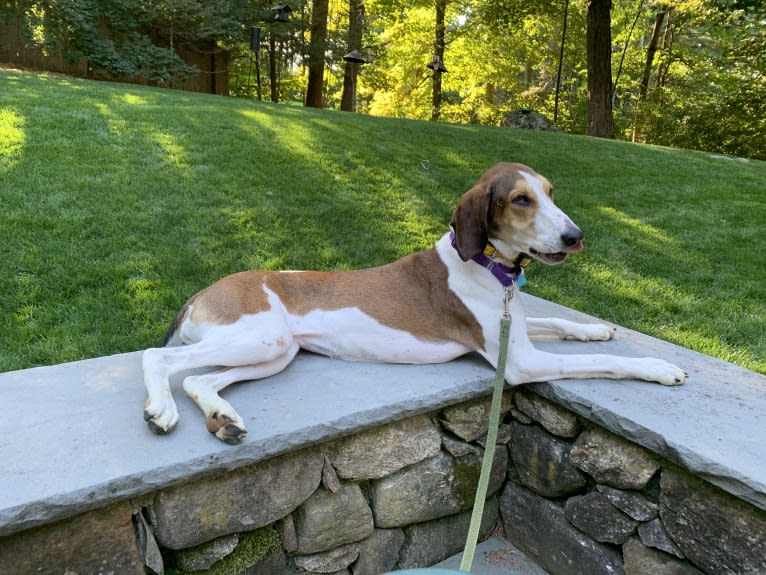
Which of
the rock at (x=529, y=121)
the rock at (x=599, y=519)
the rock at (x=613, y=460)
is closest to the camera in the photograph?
the rock at (x=613, y=460)

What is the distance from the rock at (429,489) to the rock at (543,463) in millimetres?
119

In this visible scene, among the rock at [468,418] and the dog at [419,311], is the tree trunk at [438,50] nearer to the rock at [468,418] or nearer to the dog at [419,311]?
the dog at [419,311]

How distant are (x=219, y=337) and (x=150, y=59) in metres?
17.7

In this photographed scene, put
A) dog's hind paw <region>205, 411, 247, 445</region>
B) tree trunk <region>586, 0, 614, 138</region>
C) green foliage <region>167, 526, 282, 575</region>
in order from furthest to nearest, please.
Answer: tree trunk <region>586, 0, 614, 138</region> < green foliage <region>167, 526, 282, 575</region> < dog's hind paw <region>205, 411, 247, 445</region>

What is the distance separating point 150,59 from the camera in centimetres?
1739

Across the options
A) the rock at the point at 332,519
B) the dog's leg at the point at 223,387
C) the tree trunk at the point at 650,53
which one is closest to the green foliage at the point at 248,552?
the rock at the point at 332,519

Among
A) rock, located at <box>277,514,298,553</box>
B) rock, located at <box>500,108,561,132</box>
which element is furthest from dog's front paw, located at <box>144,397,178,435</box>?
rock, located at <box>500,108,561,132</box>

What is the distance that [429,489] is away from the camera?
2896 millimetres

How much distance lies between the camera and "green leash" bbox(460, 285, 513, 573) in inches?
77.8

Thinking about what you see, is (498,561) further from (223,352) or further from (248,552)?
(223,352)

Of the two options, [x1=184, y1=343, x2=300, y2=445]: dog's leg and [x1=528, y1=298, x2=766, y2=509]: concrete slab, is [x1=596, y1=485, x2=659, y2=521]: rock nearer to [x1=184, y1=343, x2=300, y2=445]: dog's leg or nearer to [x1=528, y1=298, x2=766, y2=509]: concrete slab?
[x1=528, y1=298, x2=766, y2=509]: concrete slab

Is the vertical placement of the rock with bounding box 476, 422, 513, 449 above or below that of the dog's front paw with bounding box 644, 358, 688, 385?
below

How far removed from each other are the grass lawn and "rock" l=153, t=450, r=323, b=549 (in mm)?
1781

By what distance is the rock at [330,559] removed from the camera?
104 inches
